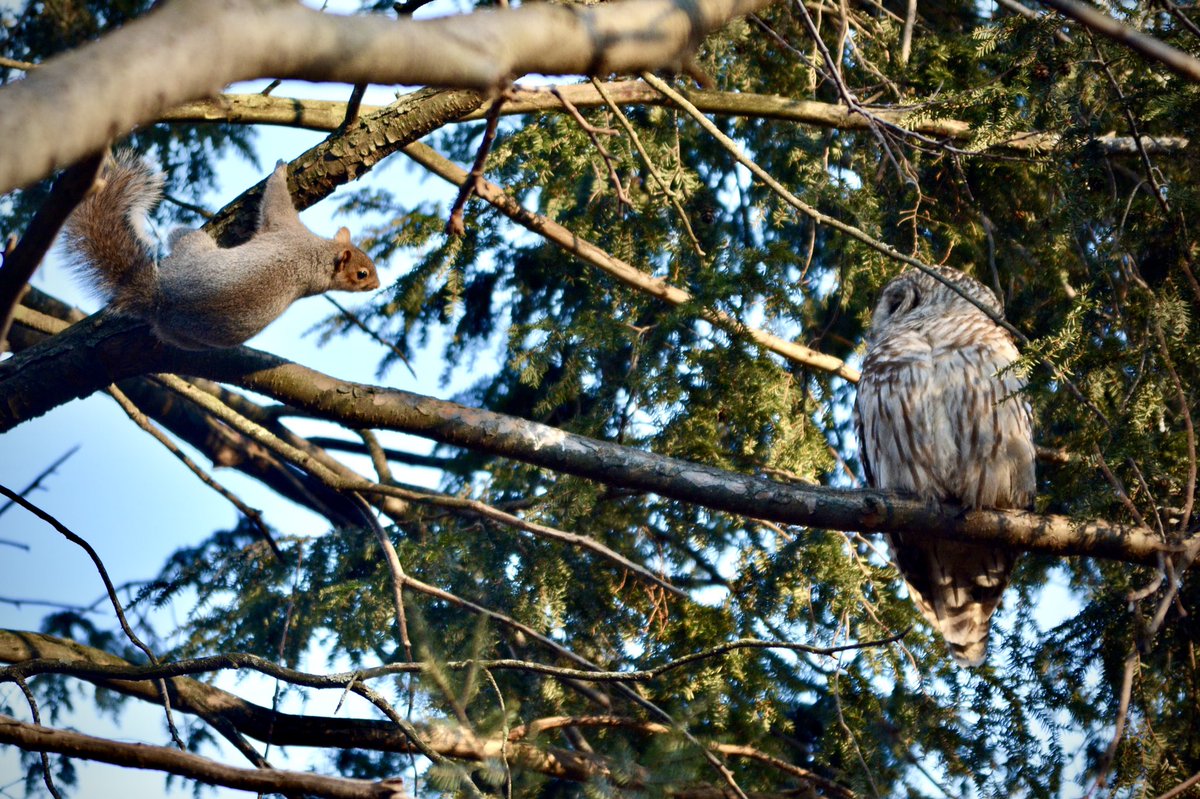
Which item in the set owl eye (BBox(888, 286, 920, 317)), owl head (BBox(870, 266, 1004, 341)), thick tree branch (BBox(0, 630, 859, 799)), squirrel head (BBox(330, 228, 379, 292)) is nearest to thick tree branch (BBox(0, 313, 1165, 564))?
thick tree branch (BBox(0, 630, 859, 799))

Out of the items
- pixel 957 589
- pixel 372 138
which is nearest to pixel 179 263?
pixel 372 138

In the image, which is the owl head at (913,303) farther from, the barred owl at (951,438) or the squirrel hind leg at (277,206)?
the squirrel hind leg at (277,206)

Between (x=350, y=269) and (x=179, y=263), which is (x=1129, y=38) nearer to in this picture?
(x=179, y=263)

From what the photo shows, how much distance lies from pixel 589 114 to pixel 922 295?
82.2 inches

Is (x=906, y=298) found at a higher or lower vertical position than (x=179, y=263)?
higher

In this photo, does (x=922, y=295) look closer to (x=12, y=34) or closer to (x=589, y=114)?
(x=589, y=114)

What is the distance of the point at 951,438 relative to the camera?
4.73 metres

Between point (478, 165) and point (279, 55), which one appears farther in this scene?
point (478, 165)

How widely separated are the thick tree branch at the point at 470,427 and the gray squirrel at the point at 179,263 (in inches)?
5.5

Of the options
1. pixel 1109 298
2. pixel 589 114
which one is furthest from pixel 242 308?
pixel 1109 298

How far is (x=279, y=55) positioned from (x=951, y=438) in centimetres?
390

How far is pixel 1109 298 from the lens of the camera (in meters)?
3.91

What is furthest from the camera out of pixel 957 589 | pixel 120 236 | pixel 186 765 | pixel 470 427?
pixel 957 589

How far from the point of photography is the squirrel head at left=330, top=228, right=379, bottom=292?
206 inches
